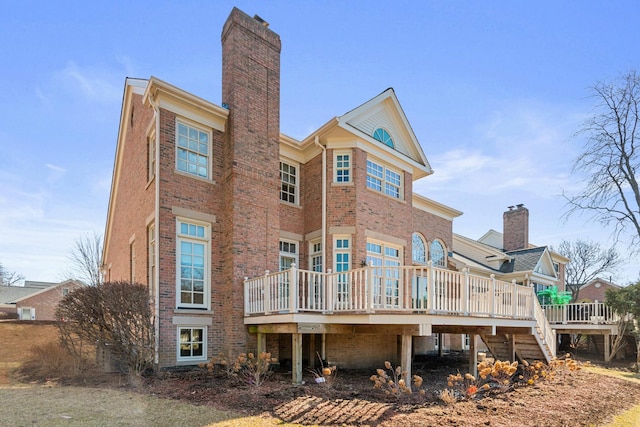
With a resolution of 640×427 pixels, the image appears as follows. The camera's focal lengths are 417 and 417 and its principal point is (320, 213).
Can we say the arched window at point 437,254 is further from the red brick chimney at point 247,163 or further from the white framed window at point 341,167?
the red brick chimney at point 247,163

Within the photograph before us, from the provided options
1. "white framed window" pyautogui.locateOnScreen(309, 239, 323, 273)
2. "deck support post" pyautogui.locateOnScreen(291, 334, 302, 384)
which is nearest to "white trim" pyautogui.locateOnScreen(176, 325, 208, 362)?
"deck support post" pyautogui.locateOnScreen(291, 334, 302, 384)

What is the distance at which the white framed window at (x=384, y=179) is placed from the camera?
46.2 ft

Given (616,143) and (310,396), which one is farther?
(616,143)

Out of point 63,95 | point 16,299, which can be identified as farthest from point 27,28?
point 16,299

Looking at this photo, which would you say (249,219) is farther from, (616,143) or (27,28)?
(616,143)

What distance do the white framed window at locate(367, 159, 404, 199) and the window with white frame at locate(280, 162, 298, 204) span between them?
8.24 feet

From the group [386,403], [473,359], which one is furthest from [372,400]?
[473,359]

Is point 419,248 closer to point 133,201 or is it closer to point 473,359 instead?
point 473,359

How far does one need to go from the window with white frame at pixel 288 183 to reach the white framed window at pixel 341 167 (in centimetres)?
158

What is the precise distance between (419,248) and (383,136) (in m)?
6.07

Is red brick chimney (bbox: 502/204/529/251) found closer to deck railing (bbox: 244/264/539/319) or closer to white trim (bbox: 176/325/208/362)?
deck railing (bbox: 244/264/539/319)

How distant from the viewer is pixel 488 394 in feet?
30.0

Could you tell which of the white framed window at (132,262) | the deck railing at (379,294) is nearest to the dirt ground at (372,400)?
the deck railing at (379,294)

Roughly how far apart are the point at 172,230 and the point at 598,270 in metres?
46.3
